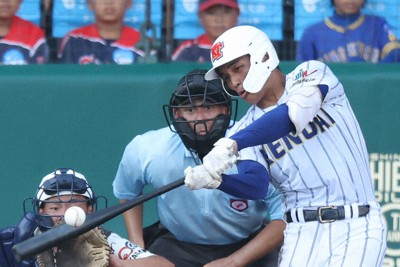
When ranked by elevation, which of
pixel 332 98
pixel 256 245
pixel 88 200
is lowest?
pixel 256 245

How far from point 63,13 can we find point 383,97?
1733 mm

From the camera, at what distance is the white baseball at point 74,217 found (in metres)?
4.49

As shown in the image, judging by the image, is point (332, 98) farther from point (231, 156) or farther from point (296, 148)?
point (231, 156)

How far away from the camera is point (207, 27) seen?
654 cm

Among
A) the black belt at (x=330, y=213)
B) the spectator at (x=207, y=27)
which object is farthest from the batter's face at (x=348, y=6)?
the black belt at (x=330, y=213)

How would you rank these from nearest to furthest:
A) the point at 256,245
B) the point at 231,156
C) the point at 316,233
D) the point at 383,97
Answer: the point at 231,156, the point at 316,233, the point at 256,245, the point at 383,97

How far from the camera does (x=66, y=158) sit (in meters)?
6.43

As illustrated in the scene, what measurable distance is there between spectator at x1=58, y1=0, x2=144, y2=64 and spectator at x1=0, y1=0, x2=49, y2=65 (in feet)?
0.52

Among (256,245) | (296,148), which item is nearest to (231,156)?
(296,148)

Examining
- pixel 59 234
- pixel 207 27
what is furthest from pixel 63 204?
pixel 207 27

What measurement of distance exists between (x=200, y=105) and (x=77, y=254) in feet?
3.18

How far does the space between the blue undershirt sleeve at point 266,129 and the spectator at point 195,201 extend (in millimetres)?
717

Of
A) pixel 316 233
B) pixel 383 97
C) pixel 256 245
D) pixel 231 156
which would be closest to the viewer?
pixel 231 156

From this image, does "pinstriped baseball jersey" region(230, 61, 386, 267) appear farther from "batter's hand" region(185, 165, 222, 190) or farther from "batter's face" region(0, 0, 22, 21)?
"batter's face" region(0, 0, 22, 21)
